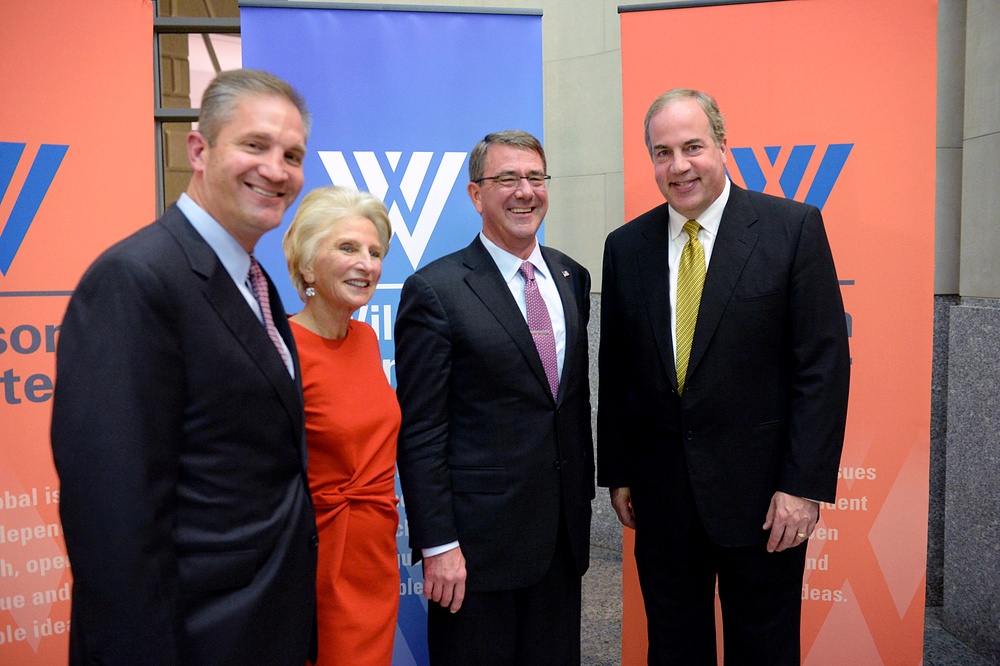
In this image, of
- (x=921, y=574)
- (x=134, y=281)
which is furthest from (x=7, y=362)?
(x=921, y=574)

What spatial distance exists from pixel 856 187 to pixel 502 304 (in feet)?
4.90

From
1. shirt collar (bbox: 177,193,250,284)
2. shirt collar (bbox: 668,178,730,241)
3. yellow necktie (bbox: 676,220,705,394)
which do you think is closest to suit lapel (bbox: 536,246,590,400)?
yellow necktie (bbox: 676,220,705,394)

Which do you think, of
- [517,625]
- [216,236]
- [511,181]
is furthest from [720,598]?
[216,236]

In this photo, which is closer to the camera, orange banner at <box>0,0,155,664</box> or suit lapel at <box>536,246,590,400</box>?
suit lapel at <box>536,246,590,400</box>

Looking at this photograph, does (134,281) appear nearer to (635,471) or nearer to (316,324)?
(316,324)

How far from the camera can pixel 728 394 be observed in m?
1.93

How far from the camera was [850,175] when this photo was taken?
102 inches

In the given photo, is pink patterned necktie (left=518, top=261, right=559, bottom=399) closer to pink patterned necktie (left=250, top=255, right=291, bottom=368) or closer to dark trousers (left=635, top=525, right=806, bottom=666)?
dark trousers (left=635, top=525, right=806, bottom=666)

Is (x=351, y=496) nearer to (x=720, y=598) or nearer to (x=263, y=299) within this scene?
Answer: (x=263, y=299)

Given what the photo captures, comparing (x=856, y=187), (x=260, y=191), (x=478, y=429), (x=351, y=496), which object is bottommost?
(x=351, y=496)

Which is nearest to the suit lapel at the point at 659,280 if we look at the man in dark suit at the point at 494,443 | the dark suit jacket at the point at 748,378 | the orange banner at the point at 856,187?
the dark suit jacket at the point at 748,378

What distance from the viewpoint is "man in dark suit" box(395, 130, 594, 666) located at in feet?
6.01

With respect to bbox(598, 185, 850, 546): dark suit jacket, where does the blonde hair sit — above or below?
above

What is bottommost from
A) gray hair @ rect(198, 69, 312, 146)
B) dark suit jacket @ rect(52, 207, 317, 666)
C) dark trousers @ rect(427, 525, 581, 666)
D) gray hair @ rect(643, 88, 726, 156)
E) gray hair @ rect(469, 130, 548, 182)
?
dark trousers @ rect(427, 525, 581, 666)
